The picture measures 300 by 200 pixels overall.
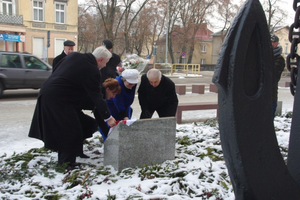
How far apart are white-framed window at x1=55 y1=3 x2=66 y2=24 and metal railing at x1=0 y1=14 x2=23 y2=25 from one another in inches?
155

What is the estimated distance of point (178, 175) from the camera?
12.6 ft

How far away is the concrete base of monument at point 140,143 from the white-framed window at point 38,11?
31.2 m

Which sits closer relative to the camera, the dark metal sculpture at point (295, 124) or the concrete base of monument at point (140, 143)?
the dark metal sculpture at point (295, 124)

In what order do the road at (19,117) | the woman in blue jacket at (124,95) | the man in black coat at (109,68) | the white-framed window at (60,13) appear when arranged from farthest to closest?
the white-framed window at (60,13)
the man in black coat at (109,68)
the road at (19,117)
the woman in blue jacket at (124,95)

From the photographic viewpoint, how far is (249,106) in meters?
1.73

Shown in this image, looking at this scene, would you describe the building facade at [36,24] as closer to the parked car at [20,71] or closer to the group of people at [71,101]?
the parked car at [20,71]

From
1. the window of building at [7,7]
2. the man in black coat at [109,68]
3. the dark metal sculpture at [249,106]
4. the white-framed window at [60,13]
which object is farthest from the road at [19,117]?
the white-framed window at [60,13]

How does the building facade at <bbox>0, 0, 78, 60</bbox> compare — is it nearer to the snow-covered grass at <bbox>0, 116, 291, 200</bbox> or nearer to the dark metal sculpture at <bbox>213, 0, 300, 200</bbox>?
the snow-covered grass at <bbox>0, 116, 291, 200</bbox>

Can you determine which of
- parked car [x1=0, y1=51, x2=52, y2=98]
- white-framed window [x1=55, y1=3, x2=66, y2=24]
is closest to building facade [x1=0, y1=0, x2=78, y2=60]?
white-framed window [x1=55, y1=3, x2=66, y2=24]

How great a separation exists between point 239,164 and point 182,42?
138ft

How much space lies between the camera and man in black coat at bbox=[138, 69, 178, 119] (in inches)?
190

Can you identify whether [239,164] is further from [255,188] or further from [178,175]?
[178,175]

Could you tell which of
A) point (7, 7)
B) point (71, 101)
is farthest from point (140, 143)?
point (7, 7)

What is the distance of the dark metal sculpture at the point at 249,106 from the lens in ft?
5.38
